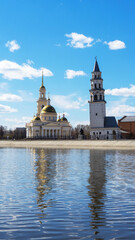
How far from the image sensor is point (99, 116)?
85.5 meters

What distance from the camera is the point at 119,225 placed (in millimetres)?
8391

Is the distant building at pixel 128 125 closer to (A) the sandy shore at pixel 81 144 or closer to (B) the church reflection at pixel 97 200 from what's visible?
(A) the sandy shore at pixel 81 144

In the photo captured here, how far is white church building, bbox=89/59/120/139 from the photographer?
83688mm

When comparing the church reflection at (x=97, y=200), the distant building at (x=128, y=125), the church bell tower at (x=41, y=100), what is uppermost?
the church bell tower at (x=41, y=100)

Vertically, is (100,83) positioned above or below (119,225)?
above

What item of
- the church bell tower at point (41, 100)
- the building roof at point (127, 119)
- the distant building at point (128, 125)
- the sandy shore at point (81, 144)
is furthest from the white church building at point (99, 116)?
the church bell tower at point (41, 100)

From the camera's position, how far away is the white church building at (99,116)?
83688mm

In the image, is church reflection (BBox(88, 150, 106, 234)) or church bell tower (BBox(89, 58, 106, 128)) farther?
church bell tower (BBox(89, 58, 106, 128))

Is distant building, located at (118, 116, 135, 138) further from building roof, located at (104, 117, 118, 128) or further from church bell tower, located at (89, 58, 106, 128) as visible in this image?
church bell tower, located at (89, 58, 106, 128)

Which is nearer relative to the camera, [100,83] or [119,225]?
[119,225]

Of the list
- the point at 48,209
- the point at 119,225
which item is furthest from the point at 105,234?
the point at 48,209

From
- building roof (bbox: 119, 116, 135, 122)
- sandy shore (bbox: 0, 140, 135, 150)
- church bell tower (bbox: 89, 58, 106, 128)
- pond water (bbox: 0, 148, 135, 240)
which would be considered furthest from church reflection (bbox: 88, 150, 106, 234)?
building roof (bbox: 119, 116, 135, 122)

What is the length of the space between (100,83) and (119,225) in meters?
82.3

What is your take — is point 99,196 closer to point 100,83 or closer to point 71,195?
point 71,195
